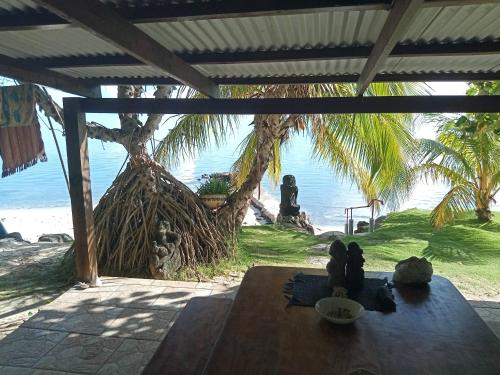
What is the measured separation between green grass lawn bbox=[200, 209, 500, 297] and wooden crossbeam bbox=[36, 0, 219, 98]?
2822 mm

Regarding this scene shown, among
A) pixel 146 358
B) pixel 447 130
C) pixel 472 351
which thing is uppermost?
pixel 447 130

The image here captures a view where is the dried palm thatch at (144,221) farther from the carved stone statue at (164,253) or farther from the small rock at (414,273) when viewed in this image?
the small rock at (414,273)

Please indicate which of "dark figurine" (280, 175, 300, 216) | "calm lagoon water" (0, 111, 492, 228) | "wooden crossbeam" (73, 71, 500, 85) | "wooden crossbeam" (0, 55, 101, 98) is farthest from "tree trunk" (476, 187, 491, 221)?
"calm lagoon water" (0, 111, 492, 228)

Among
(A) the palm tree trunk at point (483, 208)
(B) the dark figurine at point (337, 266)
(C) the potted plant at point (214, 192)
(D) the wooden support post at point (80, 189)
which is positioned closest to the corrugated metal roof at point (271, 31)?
(B) the dark figurine at point (337, 266)

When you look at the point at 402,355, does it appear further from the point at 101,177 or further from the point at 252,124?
the point at 101,177

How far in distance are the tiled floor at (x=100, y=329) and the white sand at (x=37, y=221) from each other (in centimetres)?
776

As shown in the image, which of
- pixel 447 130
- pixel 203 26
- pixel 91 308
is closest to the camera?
pixel 203 26

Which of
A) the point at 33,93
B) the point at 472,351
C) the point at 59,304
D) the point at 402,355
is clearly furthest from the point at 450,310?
the point at 33,93

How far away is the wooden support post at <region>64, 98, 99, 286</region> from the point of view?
11.1 ft

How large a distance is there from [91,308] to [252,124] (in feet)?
11.7

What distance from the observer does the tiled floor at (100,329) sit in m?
2.36

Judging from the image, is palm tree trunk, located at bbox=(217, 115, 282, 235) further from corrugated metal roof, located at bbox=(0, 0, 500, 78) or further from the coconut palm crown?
the coconut palm crown

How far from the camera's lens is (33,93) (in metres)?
3.26

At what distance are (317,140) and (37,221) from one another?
37.9 feet
